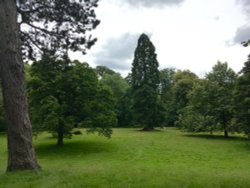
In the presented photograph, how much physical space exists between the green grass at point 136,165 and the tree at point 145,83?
54.5 ft

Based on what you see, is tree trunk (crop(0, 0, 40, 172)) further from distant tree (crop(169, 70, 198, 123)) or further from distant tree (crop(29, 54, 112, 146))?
distant tree (crop(169, 70, 198, 123))

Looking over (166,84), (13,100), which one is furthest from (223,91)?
(166,84)

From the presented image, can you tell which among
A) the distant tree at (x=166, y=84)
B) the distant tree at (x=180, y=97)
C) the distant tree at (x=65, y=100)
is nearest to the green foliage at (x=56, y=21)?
the distant tree at (x=65, y=100)

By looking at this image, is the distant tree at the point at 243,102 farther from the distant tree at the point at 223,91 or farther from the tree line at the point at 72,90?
the distant tree at the point at 223,91

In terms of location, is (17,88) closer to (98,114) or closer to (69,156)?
(69,156)

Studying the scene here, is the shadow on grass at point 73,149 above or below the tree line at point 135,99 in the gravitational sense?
below

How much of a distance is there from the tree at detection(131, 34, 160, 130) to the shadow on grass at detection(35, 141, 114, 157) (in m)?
18.7

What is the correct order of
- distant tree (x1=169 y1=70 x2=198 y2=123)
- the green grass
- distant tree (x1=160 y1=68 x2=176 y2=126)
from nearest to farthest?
1. the green grass
2. distant tree (x1=169 y1=70 x2=198 y2=123)
3. distant tree (x1=160 y1=68 x2=176 y2=126)

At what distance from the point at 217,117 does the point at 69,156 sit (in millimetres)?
19841

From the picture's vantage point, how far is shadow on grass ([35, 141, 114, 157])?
25456mm

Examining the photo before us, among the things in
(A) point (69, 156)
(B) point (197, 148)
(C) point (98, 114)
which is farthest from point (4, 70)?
(B) point (197, 148)

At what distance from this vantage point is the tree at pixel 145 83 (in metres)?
48.7

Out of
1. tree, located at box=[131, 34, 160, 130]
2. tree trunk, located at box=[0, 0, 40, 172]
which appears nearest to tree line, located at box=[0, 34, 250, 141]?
tree, located at box=[131, 34, 160, 130]

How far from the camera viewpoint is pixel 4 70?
9711mm
